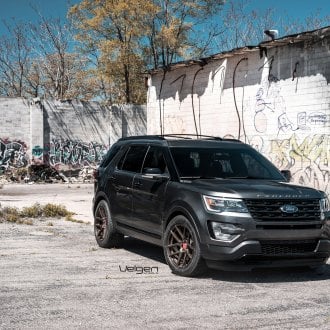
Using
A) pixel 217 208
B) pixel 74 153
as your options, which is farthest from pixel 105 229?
pixel 74 153

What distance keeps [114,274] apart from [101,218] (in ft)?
7.78

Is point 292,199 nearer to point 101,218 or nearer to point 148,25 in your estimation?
point 101,218

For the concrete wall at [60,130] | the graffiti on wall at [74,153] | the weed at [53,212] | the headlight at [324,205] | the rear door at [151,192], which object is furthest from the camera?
the graffiti on wall at [74,153]

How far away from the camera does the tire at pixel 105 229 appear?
9830 mm

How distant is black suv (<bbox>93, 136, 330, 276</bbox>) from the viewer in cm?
725

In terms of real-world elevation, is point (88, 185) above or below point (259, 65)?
below

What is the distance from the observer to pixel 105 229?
998 centimetres

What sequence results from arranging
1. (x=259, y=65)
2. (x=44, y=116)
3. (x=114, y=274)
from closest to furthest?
(x=114, y=274)
(x=259, y=65)
(x=44, y=116)

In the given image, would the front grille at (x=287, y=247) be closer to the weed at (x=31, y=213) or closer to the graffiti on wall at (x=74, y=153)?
the weed at (x=31, y=213)

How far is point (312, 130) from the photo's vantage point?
14914 mm

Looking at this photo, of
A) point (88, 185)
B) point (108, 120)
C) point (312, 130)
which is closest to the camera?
point (312, 130)

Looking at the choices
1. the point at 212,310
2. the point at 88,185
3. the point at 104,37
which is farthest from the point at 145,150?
the point at 104,37

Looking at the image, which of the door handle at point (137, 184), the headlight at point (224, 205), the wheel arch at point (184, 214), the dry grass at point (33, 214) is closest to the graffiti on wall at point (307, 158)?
the dry grass at point (33, 214)

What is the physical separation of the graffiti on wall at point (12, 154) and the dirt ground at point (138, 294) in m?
20.0
